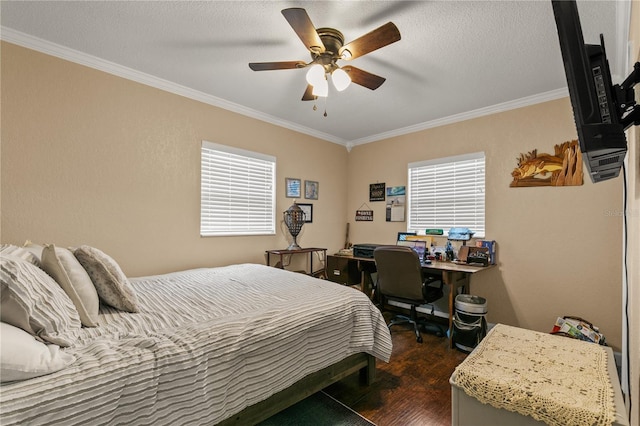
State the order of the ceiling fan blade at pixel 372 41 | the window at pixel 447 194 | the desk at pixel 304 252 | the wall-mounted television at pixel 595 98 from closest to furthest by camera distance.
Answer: the wall-mounted television at pixel 595 98 → the ceiling fan blade at pixel 372 41 → the window at pixel 447 194 → the desk at pixel 304 252

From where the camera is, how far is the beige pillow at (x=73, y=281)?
1.31 meters

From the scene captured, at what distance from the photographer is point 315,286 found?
6.86ft

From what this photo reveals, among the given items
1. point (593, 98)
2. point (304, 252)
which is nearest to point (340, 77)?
point (593, 98)

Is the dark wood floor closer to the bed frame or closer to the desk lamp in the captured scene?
the bed frame

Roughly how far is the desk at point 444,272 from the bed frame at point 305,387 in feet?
4.02

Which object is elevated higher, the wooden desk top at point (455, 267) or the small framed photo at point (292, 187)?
the small framed photo at point (292, 187)

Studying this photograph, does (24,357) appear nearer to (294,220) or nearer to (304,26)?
(304,26)

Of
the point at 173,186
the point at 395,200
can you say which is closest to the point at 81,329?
the point at 173,186

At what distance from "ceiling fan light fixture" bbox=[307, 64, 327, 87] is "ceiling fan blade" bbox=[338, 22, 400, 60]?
0.18 m

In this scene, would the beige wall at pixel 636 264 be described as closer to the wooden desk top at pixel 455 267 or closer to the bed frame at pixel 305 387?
the bed frame at pixel 305 387

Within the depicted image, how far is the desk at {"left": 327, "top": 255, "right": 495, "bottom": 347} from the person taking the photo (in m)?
2.87

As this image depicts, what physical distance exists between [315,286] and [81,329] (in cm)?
132

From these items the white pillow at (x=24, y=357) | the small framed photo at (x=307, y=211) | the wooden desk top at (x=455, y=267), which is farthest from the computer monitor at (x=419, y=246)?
the white pillow at (x=24, y=357)

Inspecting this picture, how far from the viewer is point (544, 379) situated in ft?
3.13
